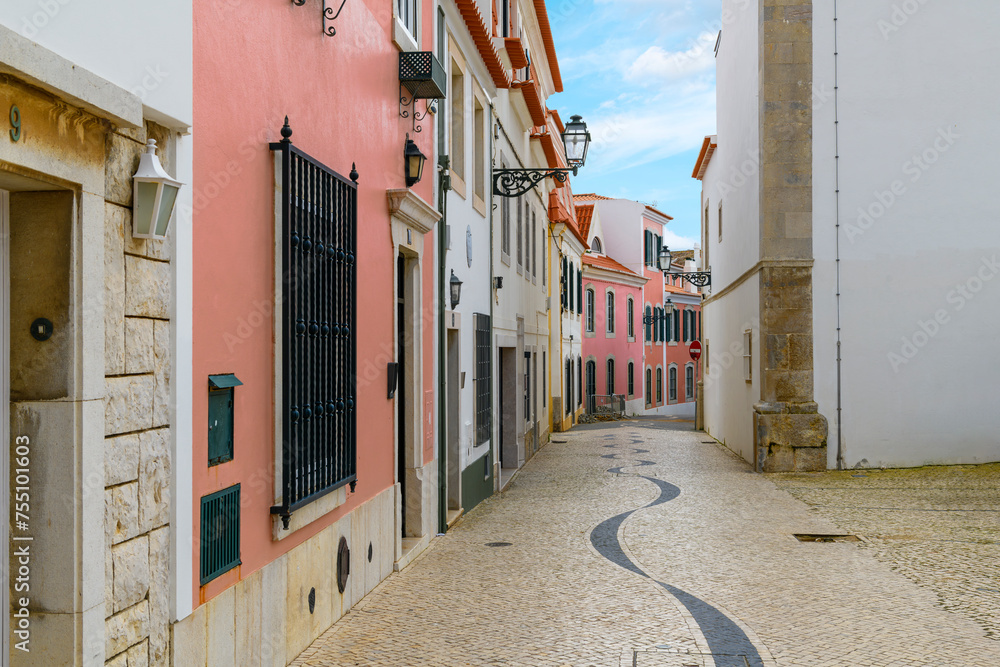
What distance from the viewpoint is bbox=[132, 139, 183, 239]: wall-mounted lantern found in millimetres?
3506

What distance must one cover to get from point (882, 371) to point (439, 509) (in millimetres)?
8367

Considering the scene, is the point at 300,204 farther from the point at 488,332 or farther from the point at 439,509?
the point at 488,332

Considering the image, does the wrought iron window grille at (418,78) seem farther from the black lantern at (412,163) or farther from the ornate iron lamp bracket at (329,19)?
the ornate iron lamp bracket at (329,19)

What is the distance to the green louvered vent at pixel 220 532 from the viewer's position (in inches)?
166

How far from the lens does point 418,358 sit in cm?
890

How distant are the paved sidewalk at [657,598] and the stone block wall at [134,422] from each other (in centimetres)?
195

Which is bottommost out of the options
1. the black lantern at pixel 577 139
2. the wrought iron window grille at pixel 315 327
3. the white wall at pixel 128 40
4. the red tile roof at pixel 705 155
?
the wrought iron window grille at pixel 315 327

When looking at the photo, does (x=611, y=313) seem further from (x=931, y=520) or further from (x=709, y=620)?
(x=709, y=620)

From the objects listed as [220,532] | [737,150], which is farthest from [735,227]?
[220,532]

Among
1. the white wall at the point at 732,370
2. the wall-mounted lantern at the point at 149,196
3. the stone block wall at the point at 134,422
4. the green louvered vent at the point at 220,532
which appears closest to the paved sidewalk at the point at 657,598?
the green louvered vent at the point at 220,532

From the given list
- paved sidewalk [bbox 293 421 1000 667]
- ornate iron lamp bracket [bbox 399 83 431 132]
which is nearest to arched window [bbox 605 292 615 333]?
paved sidewalk [bbox 293 421 1000 667]

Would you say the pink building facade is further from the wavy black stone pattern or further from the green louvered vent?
the green louvered vent

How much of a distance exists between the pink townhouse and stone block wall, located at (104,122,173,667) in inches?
8.5

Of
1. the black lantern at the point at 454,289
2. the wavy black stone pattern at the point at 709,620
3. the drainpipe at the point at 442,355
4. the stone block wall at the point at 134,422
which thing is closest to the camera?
the stone block wall at the point at 134,422
